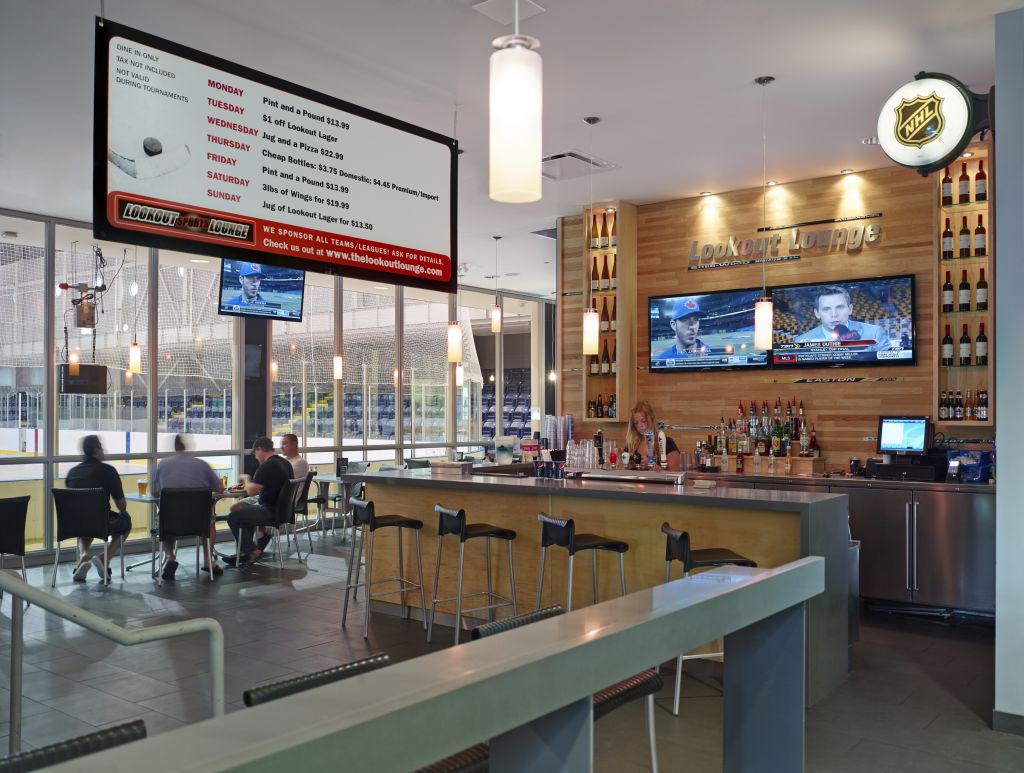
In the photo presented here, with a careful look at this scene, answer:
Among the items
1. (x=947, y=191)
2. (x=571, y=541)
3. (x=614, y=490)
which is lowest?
(x=571, y=541)

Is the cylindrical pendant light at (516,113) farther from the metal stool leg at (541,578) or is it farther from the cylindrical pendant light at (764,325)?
the cylindrical pendant light at (764,325)

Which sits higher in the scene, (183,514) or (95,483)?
(95,483)

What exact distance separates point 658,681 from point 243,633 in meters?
3.68

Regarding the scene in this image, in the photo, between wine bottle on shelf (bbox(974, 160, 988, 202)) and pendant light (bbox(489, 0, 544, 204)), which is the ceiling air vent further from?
pendant light (bbox(489, 0, 544, 204))

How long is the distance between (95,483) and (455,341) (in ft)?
12.4

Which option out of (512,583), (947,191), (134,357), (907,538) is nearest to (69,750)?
(512,583)

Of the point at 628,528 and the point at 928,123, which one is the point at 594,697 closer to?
the point at 628,528

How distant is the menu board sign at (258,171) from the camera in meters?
2.94

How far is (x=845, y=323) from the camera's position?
6.86 m

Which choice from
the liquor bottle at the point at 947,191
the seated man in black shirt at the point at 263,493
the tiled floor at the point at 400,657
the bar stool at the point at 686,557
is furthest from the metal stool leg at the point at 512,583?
the liquor bottle at the point at 947,191

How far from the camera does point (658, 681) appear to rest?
2553mm

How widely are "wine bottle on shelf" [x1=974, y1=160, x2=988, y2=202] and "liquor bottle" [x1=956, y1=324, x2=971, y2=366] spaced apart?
953 mm

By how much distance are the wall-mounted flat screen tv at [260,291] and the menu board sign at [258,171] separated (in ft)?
14.7

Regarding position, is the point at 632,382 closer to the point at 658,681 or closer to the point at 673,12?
the point at 673,12
